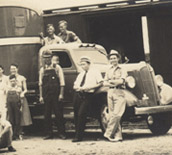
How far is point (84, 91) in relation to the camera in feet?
35.7

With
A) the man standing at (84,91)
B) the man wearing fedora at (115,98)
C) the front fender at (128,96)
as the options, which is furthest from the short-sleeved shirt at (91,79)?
the front fender at (128,96)

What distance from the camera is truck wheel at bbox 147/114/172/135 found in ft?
38.4

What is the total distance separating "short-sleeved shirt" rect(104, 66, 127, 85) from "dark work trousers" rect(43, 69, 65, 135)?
49.4 inches

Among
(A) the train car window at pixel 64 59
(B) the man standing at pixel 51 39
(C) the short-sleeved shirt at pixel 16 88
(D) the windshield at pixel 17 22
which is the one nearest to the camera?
(C) the short-sleeved shirt at pixel 16 88

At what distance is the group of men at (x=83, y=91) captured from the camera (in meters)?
10.7

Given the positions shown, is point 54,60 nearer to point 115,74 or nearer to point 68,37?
point 68,37

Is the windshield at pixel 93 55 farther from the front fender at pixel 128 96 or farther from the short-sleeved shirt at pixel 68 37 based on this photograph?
the front fender at pixel 128 96

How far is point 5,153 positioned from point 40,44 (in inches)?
179

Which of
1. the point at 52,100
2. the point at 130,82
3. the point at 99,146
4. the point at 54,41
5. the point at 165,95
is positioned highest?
the point at 54,41

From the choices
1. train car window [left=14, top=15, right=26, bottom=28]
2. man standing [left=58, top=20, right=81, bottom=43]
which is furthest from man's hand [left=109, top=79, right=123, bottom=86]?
train car window [left=14, top=15, right=26, bottom=28]

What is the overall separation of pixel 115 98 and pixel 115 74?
1.66 ft

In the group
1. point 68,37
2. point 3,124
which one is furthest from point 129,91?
point 3,124

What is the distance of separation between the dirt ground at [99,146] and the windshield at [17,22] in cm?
275

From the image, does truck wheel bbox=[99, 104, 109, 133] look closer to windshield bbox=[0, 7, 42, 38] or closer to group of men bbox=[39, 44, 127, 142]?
group of men bbox=[39, 44, 127, 142]
